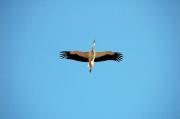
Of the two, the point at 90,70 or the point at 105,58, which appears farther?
the point at 105,58

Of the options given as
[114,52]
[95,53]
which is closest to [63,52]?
[95,53]

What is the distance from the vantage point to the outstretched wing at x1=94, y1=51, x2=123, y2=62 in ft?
64.0

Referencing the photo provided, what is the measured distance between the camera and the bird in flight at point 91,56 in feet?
60.9

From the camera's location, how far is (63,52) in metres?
19.4

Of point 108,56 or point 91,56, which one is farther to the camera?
point 108,56

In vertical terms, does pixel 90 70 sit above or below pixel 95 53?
below

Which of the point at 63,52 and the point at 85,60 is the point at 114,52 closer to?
the point at 85,60

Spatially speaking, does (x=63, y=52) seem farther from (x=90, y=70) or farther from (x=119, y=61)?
(x=119, y=61)

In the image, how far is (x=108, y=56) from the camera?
19922mm

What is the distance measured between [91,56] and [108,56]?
6.27 ft

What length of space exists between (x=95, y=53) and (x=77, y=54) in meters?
1.34

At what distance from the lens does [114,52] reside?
1988cm

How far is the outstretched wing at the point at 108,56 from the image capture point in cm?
1952

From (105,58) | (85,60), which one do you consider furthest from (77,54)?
(105,58)
